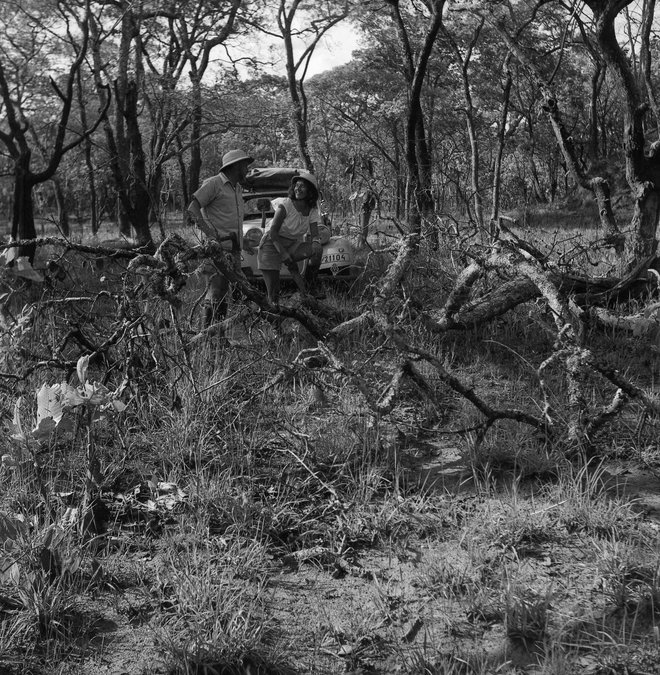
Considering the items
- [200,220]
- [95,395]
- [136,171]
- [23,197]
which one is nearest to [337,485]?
[95,395]

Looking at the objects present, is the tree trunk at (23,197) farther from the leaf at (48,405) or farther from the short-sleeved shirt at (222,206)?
the leaf at (48,405)

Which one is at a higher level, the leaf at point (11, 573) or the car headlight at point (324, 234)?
the car headlight at point (324, 234)

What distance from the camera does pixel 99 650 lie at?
245 cm

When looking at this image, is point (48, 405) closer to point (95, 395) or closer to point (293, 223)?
point (95, 395)

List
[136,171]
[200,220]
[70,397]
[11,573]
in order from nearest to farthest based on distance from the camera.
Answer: [11,573] < [70,397] < [200,220] < [136,171]

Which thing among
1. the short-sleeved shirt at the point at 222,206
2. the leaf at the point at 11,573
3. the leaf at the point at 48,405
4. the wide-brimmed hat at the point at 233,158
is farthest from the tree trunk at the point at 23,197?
the leaf at the point at 11,573

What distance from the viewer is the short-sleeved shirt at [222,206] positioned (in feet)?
20.2

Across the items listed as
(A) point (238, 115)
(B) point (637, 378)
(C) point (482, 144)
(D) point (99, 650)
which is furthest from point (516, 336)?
(C) point (482, 144)

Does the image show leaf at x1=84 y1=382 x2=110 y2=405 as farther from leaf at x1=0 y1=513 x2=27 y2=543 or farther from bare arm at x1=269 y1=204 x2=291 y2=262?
bare arm at x1=269 y1=204 x2=291 y2=262

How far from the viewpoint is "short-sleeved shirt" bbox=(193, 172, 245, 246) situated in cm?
617

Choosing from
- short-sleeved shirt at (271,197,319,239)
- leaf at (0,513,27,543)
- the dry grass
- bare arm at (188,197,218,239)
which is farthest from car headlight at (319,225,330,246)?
leaf at (0,513,27,543)

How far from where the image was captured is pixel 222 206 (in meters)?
6.27

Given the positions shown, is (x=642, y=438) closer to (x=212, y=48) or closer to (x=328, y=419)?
(x=328, y=419)

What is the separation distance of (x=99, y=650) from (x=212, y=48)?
19759 mm
